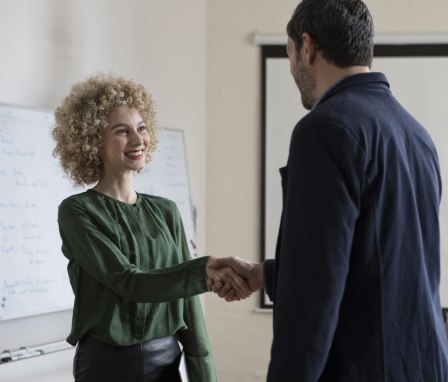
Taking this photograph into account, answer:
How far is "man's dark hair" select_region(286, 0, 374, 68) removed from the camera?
1.66m

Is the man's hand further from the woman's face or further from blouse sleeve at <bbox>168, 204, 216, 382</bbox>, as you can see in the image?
the woman's face

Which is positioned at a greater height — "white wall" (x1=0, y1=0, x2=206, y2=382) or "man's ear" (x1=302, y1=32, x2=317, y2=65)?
"white wall" (x1=0, y1=0, x2=206, y2=382)

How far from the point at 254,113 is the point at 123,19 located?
134 cm

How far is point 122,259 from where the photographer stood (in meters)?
2.17

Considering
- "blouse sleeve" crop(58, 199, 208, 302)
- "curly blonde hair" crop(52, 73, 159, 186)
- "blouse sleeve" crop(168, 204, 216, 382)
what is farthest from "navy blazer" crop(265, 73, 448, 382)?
"curly blonde hair" crop(52, 73, 159, 186)

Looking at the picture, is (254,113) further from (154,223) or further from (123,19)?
(154,223)

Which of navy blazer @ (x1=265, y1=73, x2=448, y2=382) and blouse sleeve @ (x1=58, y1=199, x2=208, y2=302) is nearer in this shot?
navy blazer @ (x1=265, y1=73, x2=448, y2=382)

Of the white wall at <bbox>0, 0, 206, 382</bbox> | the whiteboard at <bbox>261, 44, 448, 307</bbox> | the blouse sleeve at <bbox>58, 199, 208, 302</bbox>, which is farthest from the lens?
the whiteboard at <bbox>261, 44, 448, 307</bbox>

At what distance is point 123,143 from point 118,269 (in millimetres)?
444

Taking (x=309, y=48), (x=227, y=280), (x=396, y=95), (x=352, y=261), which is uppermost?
(x=396, y=95)

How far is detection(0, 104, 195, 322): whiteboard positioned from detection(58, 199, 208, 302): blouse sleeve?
686 millimetres

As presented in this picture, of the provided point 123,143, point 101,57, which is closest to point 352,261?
point 123,143

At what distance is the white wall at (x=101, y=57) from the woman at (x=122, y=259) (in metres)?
0.66

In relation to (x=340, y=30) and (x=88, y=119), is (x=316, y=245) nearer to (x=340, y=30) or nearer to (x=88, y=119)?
(x=340, y=30)
